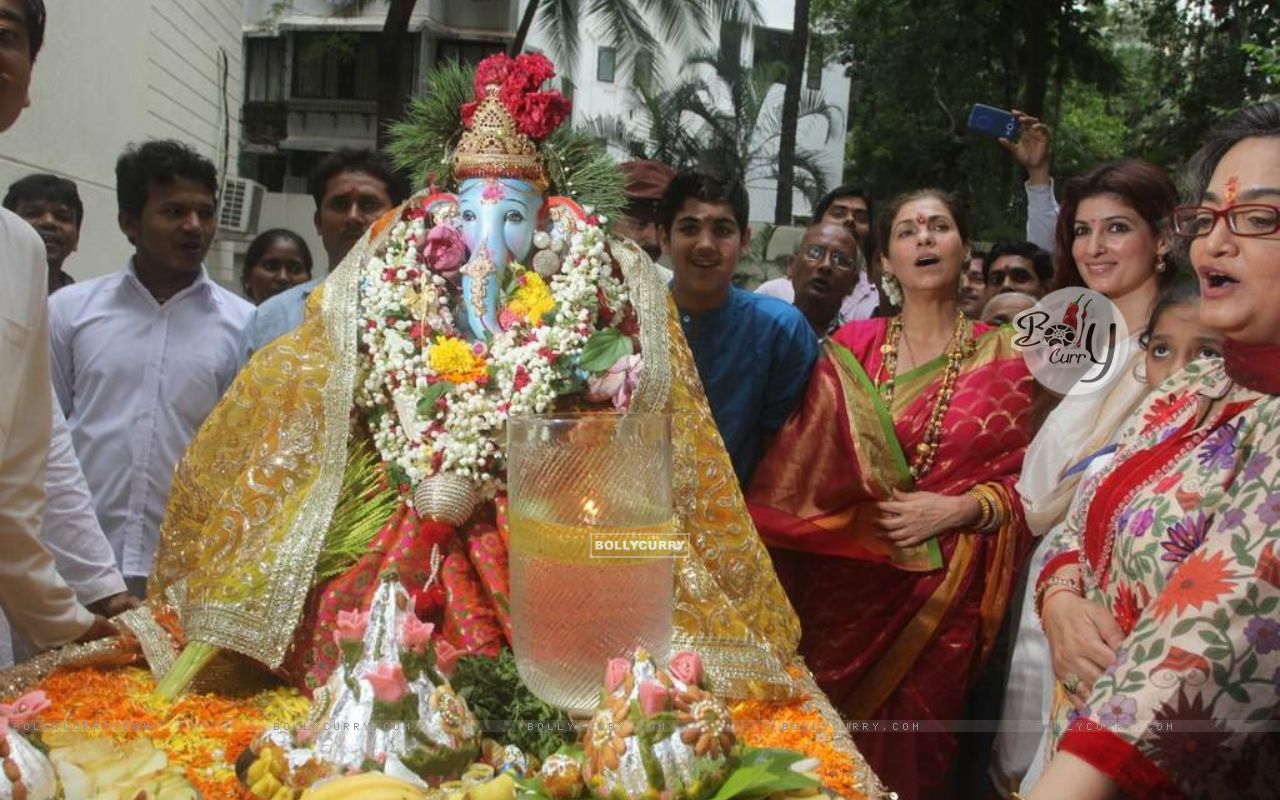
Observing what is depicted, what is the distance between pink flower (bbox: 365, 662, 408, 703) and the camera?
1891mm

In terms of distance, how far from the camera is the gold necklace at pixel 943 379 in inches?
142

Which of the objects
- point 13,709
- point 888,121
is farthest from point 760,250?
point 13,709

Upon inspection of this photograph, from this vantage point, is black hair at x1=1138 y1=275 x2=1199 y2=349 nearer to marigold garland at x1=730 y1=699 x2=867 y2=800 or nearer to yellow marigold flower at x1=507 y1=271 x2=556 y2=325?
marigold garland at x1=730 y1=699 x2=867 y2=800

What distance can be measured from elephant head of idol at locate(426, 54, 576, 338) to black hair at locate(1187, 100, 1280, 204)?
1434mm

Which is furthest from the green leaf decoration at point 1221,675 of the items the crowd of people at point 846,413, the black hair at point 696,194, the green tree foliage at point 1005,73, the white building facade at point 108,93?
the green tree foliage at point 1005,73

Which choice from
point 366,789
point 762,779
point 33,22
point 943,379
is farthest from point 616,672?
point 943,379

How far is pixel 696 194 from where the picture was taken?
3891 mm

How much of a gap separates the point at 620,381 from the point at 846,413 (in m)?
1.06

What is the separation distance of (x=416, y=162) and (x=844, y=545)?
1610 millimetres

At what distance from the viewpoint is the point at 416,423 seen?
271 centimetres

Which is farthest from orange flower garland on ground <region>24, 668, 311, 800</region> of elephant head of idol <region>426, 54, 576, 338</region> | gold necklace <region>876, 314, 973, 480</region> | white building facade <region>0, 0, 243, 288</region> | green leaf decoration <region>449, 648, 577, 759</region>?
white building facade <region>0, 0, 243, 288</region>

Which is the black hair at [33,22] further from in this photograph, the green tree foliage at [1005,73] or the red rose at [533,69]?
the green tree foliage at [1005,73]

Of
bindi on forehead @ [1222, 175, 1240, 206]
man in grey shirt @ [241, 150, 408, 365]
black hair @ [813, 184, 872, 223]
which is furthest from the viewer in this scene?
black hair @ [813, 184, 872, 223]

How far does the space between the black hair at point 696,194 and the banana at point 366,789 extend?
97.6 inches
